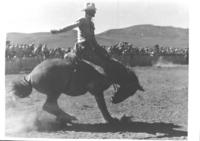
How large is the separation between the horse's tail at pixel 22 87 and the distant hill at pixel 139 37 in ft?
2.00

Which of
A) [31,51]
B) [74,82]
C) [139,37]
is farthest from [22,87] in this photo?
[139,37]

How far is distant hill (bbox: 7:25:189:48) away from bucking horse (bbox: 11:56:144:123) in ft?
0.91

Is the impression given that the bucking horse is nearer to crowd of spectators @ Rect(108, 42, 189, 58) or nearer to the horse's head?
the horse's head

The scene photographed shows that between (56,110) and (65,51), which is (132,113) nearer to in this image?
(56,110)

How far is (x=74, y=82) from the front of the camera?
8.13m

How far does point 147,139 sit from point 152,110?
0.42 m

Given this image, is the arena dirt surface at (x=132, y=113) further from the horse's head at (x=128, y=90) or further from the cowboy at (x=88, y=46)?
the cowboy at (x=88, y=46)

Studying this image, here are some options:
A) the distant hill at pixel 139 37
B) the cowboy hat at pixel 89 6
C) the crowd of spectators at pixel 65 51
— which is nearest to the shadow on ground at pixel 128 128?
the crowd of spectators at pixel 65 51

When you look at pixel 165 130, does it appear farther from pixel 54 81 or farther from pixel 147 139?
pixel 54 81

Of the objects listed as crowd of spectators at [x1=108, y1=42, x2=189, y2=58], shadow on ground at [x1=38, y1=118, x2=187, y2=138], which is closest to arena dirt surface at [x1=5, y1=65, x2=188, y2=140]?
shadow on ground at [x1=38, y1=118, x2=187, y2=138]

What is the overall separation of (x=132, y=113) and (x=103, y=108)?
406 mm

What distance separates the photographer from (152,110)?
8.03m

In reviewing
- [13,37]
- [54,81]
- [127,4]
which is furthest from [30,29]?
[127,4]
